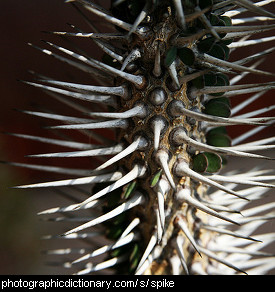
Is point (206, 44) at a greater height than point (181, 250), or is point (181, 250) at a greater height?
point (206, 44)

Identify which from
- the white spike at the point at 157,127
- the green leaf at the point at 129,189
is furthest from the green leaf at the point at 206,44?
the green leaf at the point at 129,189

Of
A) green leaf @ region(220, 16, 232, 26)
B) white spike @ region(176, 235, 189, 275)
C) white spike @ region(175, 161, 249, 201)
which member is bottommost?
white spike @ region(176, 235, 189, 275)

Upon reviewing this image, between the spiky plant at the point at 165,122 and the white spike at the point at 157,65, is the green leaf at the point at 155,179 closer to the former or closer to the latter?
the spiky plant at the point at 165,122

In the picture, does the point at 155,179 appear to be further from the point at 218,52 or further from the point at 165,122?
the point at 218,52

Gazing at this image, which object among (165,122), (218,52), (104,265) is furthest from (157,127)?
(104,265)

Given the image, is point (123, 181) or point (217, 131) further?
point (217, 131)

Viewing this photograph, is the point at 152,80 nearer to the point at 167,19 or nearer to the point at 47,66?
the point at 167,19

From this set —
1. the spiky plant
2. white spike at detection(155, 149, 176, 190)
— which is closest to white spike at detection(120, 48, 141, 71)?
the spiky plant

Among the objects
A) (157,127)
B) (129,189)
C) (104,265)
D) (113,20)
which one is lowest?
(104,265)

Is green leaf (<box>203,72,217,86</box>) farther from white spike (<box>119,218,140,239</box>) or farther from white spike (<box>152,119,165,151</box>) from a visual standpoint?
white spike (<box>119,218,140,239</box>)

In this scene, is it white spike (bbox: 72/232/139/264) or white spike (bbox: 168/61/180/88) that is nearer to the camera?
white spike (bbox: 168/61/180/88)
